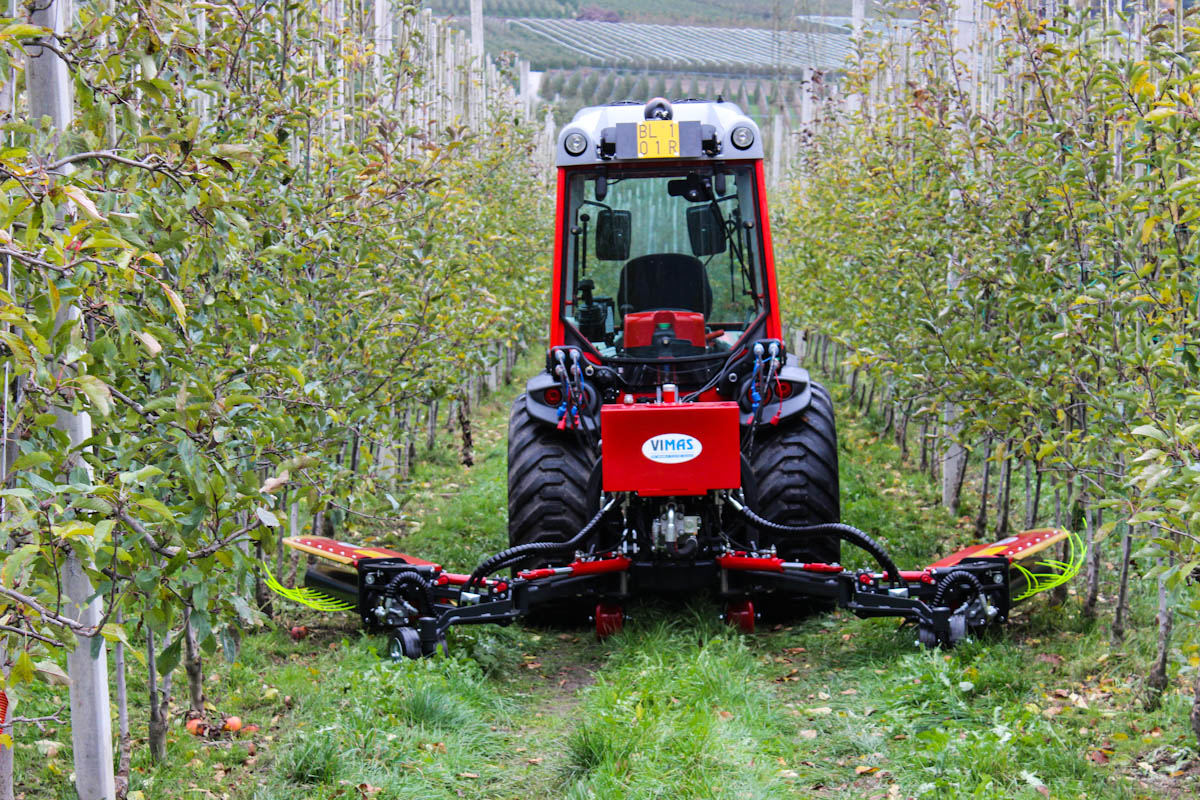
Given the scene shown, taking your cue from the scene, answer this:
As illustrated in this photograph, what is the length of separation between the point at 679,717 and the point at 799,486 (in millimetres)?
1796

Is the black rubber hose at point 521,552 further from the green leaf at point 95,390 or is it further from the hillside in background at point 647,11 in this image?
the hillside in background at point 647,11

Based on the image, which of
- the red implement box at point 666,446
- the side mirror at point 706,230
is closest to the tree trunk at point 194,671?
the red implement box at point 666,446

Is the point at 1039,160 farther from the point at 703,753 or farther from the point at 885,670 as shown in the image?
the point at 703,753

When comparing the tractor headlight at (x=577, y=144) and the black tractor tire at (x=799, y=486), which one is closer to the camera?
the black tractor tire at (x=799, y=486)

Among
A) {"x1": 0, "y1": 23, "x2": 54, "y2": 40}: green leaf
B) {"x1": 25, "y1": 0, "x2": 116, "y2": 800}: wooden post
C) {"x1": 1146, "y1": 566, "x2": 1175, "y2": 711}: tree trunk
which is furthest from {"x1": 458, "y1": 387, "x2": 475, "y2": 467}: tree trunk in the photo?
{"x1": 0, "y1": 23, "x2": 54, "y2": 40}: green leaf

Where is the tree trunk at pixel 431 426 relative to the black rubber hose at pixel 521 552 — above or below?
below

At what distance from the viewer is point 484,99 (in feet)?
66.9

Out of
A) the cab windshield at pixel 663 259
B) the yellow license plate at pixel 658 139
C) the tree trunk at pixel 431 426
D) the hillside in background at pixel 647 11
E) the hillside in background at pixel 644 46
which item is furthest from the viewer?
the hillside in background at pixel 647 11

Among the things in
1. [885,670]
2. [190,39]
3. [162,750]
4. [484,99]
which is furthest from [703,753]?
[484,99]

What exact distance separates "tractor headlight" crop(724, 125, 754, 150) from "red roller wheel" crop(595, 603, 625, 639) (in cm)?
272

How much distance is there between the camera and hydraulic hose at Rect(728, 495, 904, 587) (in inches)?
227

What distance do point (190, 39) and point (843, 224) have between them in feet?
29.4

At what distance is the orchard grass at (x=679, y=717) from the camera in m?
4.40

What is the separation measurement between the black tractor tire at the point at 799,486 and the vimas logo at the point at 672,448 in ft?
2.52
